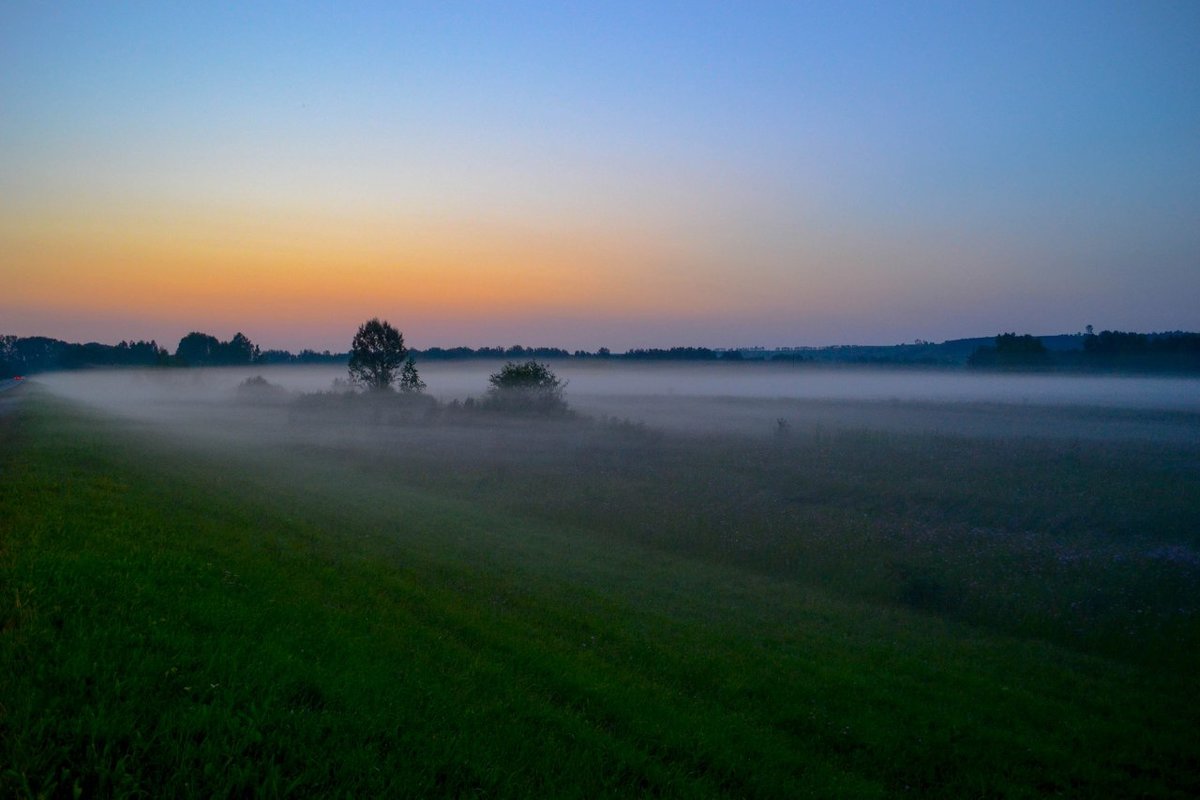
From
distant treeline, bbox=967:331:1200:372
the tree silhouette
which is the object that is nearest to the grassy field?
the tree silhouette

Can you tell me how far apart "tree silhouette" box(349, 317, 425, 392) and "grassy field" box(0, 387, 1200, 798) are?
184 feet

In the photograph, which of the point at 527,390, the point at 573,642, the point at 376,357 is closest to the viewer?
the point at 573,642

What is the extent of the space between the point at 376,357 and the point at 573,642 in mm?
80120

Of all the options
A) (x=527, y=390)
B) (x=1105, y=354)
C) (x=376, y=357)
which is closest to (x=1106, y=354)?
(x=1105, y=354)

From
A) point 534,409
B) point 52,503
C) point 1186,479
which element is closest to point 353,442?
point 534,409

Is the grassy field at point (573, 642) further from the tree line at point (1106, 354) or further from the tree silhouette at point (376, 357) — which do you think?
the tree line at point (1106, 354)

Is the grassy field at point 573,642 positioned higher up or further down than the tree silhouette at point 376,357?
further down

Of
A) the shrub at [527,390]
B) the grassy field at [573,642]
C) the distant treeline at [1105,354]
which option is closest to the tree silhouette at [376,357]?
the shrub at [527,390]

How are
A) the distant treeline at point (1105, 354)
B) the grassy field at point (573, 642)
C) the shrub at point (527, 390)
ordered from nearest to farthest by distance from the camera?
the grassy field at point (573, 642)
the shrub at point (527, 390)
the distant treeline at point (1105, 354)

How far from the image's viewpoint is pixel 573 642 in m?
10.5

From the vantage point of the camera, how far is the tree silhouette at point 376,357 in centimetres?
8375

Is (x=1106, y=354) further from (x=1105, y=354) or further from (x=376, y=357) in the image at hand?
(x=376, y=357)

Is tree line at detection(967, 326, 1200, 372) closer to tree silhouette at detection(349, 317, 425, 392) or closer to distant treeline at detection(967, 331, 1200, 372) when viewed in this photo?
distant treeline at detection(967, 331, 1200, 372)

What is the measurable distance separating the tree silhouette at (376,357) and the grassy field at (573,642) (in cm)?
5615
